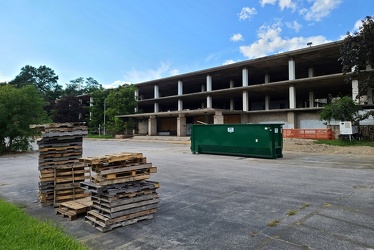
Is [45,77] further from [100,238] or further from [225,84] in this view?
[100,238]

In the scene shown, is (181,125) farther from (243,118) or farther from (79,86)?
(79,86)

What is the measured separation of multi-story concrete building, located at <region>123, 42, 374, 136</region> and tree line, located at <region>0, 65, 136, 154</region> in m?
3.92

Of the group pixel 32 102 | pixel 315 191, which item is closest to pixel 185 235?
pixel 315 191

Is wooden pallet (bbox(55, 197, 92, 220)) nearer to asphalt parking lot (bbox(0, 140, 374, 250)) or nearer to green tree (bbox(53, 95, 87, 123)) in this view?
asphalt parking lot (bbox(0, 140, 374, 250))

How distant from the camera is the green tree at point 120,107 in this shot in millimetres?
49219

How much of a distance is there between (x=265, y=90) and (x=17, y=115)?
30.9 metres

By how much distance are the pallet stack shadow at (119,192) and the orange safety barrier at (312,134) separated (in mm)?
27073

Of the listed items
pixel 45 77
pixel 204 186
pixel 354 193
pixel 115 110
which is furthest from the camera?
pixel 45 77

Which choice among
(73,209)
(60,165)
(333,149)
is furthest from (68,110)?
(73,209)

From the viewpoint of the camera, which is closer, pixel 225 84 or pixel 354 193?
pixel 354 193

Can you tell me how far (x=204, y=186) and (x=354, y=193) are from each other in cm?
418

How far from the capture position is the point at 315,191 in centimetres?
771

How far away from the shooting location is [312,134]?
29.8m

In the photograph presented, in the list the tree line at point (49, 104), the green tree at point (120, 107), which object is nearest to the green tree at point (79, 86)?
the tree line at point (49, 104)
